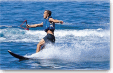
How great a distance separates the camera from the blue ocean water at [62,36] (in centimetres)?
798

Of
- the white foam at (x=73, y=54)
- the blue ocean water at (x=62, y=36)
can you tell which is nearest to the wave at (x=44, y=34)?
the blue ocean water at (x=62, y=36)

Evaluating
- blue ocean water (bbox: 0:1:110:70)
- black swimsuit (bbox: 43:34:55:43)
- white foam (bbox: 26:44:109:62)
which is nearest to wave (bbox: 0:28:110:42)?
blue ocean water (bbox: 0:1:110:70)

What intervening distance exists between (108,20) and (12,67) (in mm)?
2692

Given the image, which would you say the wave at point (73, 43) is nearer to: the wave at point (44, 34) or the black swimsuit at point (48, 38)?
the wave at point (44, 34)

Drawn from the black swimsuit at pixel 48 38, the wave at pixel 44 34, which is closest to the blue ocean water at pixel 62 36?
the wave at pixel 44 34

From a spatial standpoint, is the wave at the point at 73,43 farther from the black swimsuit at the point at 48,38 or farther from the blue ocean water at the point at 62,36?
the black swimsuit at the point at 48,38

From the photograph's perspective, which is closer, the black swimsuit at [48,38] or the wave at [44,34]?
the black swimsuit at [48,38]

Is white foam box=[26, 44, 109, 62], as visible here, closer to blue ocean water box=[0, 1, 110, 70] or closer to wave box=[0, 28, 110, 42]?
blue ocean water box=[0, 1, 110, 70]

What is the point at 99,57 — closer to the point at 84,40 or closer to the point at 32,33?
the point at 84,40

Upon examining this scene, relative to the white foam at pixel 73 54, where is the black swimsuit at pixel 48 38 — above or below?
above

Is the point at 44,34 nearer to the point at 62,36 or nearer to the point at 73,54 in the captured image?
the point at 62,36

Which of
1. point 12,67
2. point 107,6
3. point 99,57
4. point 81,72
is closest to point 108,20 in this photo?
point 107,6

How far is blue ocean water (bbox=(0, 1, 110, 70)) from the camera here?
7.98m

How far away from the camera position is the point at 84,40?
8.09 m
